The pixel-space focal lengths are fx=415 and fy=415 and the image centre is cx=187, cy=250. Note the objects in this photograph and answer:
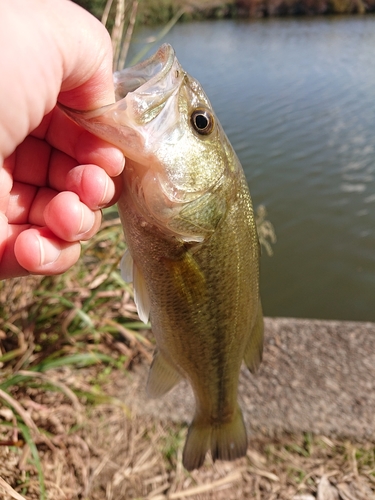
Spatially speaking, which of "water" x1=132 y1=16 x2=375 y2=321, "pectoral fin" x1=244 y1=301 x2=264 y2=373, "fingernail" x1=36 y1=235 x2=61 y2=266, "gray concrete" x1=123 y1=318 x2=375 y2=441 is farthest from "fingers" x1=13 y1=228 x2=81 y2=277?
"water" x1=132 y1=16 x2=375 y2=321

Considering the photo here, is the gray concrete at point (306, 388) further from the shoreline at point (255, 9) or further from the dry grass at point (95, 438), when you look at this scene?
the shoreline at point (255, 9)

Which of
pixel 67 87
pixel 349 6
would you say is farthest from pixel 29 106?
pixel 349 6

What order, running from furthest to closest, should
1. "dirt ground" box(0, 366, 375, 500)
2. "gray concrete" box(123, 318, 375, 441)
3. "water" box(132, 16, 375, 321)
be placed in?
"water" box(132, 16, 375, 321) < "gray concrete" box(123, 318, 375, 441) < "dirt ground" box(0, 366, 375, 500)

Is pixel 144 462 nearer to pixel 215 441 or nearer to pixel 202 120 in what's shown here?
pixel 215 441

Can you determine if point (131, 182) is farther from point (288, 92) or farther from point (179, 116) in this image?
point (288, 92)

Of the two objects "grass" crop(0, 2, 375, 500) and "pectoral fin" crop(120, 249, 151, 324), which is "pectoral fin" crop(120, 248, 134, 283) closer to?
"pectoral fin" crop(120, 249, 151, 324)

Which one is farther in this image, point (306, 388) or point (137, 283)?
point (306, 388)

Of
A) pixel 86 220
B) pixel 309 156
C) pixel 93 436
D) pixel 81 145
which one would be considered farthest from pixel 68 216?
pixel 309 156

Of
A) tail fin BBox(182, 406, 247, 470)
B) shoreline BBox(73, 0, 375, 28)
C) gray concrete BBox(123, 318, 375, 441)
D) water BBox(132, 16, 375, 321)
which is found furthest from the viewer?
shoreline BBox(73, 0, 375, 28)
